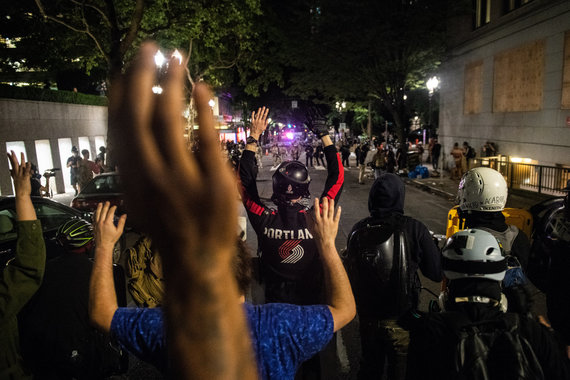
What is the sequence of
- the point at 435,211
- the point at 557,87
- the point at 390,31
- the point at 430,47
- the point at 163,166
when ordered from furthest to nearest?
the point at 430,47 → the point at 390,31 → the point at 557,87 → the point at 435,211 → the point at 163,166

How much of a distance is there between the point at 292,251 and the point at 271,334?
1.62 metres

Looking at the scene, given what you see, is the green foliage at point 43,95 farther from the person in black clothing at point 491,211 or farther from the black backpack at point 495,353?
the black backpack at point 495,353

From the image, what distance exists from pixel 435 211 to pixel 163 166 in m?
13.5

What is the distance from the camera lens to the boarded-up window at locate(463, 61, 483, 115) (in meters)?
22.3

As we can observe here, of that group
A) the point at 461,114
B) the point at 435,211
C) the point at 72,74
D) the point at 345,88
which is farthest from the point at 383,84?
the point at 72,74

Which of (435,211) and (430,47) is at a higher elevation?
(430,47)

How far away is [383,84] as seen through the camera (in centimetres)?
2512

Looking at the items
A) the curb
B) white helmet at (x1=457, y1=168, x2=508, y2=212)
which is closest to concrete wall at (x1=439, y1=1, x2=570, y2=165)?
the curb

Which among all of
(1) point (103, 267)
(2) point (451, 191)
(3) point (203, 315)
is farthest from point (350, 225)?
(3) point (203, 315)

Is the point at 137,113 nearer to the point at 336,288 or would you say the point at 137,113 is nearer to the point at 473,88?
the point at 336,288

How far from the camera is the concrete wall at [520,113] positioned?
16.1 m

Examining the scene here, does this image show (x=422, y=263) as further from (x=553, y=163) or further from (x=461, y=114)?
(x=461, y=114)

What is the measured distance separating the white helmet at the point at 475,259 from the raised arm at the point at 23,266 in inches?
87.9

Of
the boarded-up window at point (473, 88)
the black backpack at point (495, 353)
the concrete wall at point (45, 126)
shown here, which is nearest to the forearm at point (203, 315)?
the black backpack at point (495, 353)
